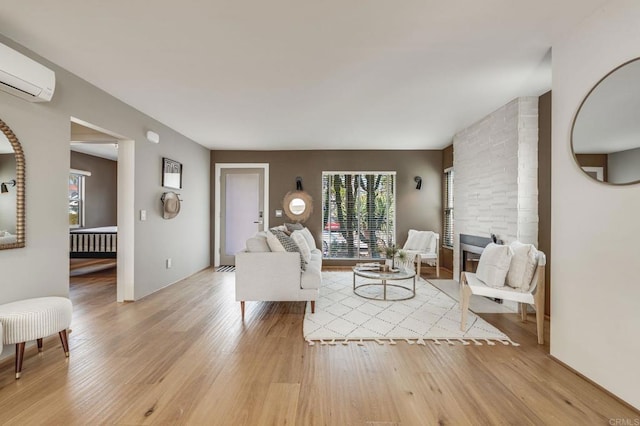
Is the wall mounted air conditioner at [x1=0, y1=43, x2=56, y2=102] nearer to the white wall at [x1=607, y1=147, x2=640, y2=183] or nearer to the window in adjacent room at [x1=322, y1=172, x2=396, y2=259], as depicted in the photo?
the white wall at [x1=607, y1=147, x2=640, y2=183]

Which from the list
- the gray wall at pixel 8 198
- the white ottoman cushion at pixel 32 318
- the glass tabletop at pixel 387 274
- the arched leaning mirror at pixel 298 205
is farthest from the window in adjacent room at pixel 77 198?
the glass tabletop at pixel 387 274

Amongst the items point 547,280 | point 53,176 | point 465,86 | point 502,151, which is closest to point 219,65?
point 53,176

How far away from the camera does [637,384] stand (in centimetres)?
167

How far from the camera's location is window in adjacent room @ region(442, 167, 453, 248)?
227 inches

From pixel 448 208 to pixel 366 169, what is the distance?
1.79 m

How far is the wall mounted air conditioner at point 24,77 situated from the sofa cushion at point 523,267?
425 cm

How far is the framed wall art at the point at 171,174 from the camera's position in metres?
4.42

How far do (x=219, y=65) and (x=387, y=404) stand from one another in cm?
288

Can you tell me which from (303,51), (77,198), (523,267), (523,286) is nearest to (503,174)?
(523,267)

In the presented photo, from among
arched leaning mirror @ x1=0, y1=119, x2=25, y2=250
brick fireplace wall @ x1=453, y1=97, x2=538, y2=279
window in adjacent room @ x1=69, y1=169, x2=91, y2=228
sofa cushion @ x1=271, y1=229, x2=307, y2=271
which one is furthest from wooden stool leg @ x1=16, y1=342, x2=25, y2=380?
window in adjacent room @ x1=69, y1=169, x2=91, y2=228

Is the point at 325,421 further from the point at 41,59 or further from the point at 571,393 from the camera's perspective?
the point at 41,59

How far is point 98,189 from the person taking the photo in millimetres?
7273

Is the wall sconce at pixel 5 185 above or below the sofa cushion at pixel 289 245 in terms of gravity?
above

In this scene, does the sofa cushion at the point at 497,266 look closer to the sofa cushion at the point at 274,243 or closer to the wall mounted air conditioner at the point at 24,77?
the sofa cushion at the point at 274,243
